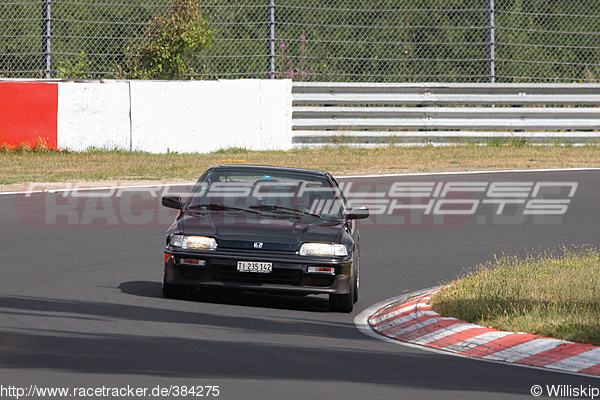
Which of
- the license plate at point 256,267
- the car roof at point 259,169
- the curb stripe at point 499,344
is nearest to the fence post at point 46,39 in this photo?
the car roof at point 259,169

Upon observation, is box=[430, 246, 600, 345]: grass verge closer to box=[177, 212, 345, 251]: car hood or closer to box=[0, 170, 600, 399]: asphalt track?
box=[0, 170, 600, 399]: asphalt track

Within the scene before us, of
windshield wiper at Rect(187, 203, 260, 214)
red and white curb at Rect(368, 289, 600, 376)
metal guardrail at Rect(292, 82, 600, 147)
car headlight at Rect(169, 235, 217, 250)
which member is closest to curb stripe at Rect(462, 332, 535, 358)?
red and white curb at Rect(368, 289, 600, 376)

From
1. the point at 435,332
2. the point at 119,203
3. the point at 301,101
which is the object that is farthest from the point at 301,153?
the point at 435,332

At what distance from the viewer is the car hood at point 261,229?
9703mm

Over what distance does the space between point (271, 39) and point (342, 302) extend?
51.6 ft

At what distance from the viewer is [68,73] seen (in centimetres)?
2420

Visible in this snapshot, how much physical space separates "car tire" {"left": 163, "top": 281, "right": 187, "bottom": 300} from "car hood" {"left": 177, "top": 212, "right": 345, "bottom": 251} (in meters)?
0.52

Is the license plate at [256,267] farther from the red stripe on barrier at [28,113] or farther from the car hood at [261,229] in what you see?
the red stripe on barrier at [28,113]

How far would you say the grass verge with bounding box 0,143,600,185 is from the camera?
20.6m

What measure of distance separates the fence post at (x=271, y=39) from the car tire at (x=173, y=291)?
50.6 ft

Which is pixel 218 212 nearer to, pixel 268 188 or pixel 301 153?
pixel 268 188

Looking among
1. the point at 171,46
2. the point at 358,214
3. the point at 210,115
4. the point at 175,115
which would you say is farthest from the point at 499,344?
the point at 171,46

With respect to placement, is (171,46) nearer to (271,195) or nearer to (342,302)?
(271,195)

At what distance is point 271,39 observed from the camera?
2480cm
